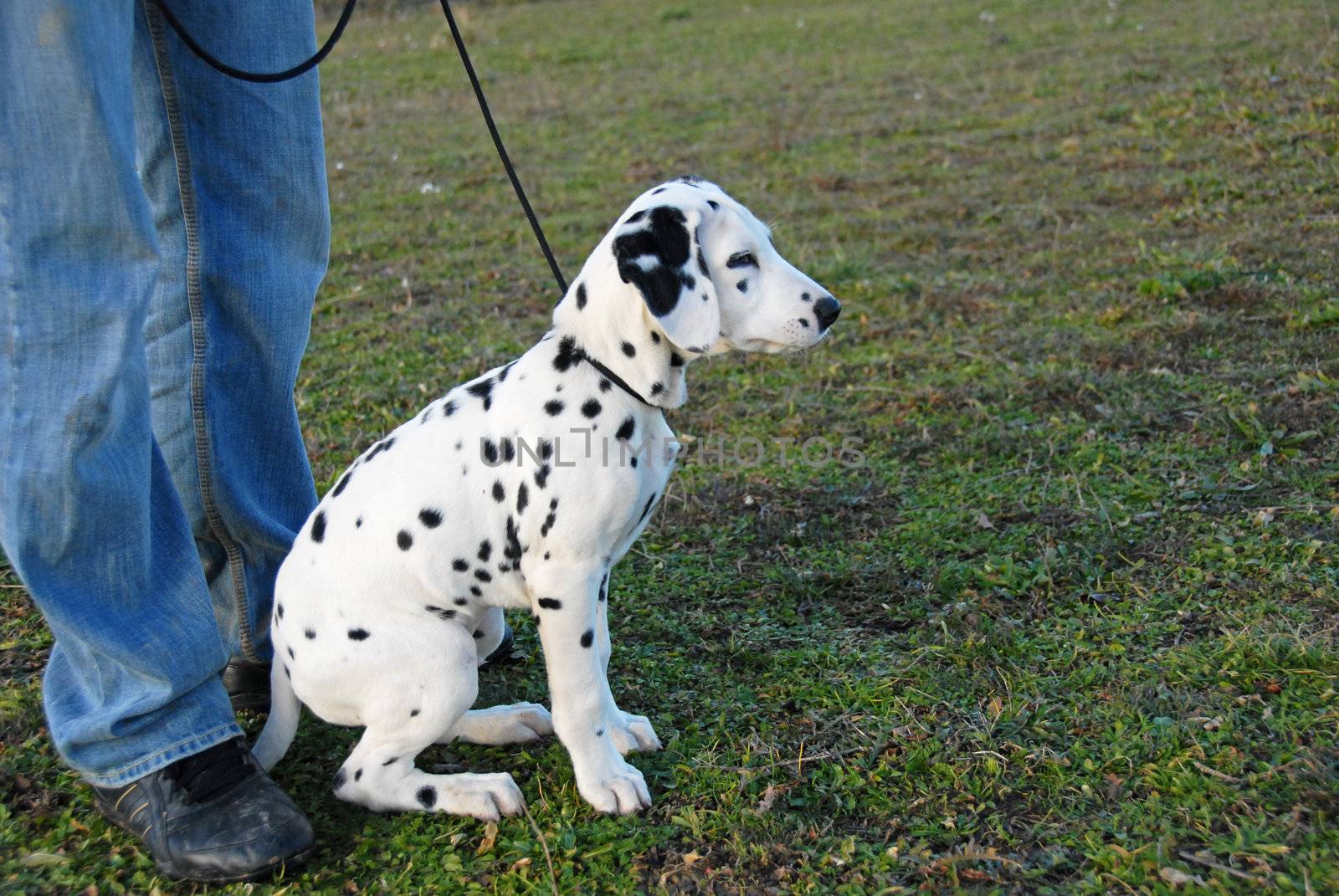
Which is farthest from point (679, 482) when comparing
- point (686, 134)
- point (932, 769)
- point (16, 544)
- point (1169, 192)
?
point (686, 134)

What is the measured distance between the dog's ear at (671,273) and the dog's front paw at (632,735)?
1.09 meters

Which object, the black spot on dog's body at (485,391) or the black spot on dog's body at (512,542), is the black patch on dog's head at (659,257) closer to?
the black spot on dog's body at (485,391)

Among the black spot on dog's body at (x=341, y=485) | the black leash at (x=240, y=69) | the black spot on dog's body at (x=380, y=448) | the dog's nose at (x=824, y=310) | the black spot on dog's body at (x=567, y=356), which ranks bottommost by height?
the black spot on dog's body at (x=341, y=485)

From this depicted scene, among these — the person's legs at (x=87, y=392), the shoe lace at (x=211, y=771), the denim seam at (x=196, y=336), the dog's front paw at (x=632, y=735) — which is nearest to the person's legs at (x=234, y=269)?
the denim seam at (x=196, y=336)

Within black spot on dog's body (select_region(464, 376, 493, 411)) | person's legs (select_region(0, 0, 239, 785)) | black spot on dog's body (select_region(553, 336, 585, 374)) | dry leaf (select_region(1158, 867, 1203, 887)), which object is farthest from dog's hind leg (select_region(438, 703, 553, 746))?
dry leaf (select_region(1158, 867, 1203, 887))

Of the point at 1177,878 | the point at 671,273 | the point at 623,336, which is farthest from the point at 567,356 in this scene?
the point at 1177,878

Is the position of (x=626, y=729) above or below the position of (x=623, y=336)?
below

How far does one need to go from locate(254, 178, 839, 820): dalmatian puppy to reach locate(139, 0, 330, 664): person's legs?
456 mm

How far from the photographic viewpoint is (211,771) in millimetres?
3062

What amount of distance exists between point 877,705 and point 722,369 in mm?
2873

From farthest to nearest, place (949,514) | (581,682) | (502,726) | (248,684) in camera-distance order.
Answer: (949,514)
(248,684)
(502,726)
(581,682)

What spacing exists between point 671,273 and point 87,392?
142cm

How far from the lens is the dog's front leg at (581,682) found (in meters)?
3.12

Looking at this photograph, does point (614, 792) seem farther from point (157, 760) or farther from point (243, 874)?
point (157, 760)
